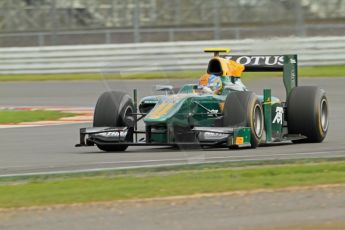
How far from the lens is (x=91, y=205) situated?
9062 millimetres

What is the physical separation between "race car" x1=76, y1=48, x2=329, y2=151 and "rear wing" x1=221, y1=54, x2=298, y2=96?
167 millimetres

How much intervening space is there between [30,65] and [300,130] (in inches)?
653

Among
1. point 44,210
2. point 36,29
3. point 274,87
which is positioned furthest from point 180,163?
point 36,29

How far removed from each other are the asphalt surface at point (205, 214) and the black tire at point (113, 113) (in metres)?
4.73

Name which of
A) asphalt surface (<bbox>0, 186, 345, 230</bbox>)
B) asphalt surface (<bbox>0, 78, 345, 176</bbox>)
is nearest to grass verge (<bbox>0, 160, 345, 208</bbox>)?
asphalt surface (<bbox>0, 186, 345, 230</bbox>)

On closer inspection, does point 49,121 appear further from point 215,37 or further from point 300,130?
point 215,37

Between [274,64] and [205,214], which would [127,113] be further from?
[205,214]


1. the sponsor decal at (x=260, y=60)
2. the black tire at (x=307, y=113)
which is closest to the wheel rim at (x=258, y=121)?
the black tire at (x=307, y=113)

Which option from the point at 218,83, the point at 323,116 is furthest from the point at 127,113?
the point at 323,116

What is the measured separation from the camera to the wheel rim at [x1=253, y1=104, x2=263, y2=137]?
1380 cm

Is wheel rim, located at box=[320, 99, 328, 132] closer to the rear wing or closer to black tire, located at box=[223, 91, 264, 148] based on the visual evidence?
the rear wing

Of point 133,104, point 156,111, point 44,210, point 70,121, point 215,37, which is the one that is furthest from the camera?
point 215,37

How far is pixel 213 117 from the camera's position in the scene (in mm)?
13852

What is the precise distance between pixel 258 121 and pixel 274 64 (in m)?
1.79
